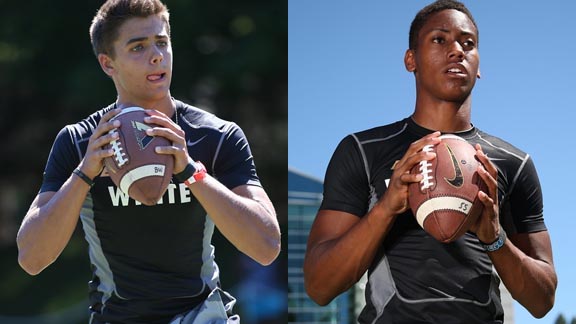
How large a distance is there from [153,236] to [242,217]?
400mm

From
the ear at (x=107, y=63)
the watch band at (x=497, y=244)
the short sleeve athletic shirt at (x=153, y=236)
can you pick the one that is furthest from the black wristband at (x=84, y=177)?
the watch band at (x=497, y=244)

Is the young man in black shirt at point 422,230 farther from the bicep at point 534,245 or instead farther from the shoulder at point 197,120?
the shoulder at point 197,120

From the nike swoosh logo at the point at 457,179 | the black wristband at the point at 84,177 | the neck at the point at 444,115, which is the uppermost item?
the neck at the point at 444,115

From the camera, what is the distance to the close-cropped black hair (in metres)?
3.37

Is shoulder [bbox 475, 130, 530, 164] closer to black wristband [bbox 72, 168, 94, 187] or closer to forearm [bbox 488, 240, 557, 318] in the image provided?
forearm [bbox 488, 240, 557, 318]

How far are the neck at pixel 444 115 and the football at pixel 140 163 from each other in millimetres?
938

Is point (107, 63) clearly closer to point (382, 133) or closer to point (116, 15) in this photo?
point (116, 15)

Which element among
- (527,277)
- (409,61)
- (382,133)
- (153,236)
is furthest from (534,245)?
(153,236)

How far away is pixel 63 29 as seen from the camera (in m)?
10.7

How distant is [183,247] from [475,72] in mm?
1247

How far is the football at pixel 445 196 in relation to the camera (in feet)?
9.70

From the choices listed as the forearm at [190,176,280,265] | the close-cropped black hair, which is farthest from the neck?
the forearm at [190,176,280,265]

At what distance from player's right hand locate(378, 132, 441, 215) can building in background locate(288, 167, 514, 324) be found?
25.4 ft

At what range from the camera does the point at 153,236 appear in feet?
11.1
